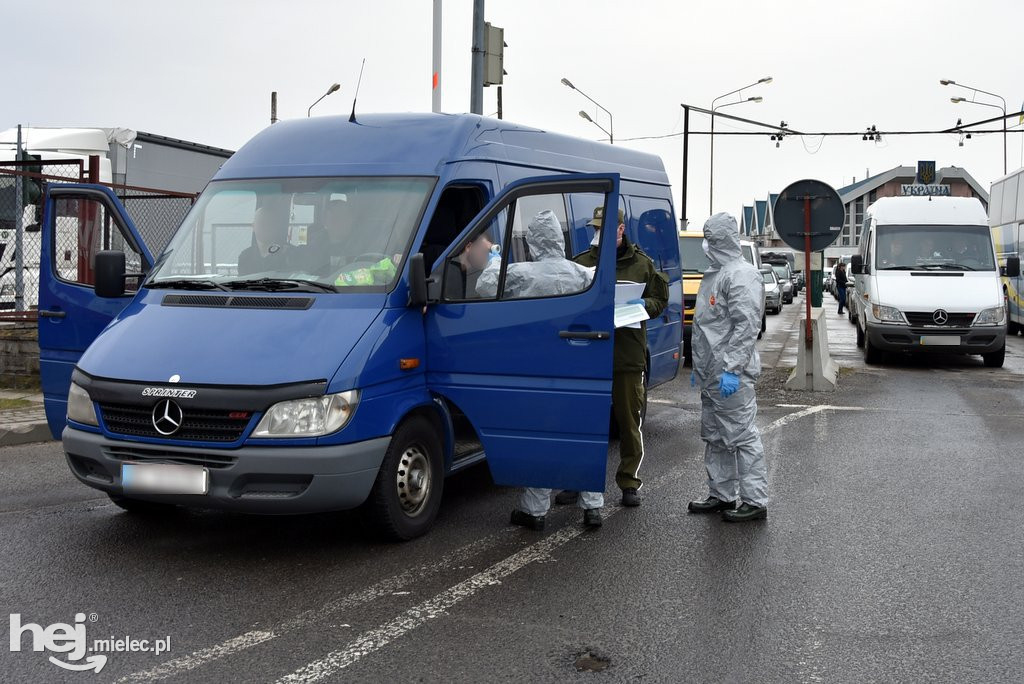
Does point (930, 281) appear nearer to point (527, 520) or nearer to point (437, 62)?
point (437, 62)

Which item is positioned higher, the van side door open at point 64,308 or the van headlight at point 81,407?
the van side door open at point 64,308

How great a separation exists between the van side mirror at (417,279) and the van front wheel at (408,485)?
2.21 ft

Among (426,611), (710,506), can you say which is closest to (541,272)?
(710,506)

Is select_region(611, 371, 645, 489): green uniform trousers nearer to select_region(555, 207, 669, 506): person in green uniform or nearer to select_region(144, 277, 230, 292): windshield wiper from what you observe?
select_region(555, 207, 669, 506): person in green uniform

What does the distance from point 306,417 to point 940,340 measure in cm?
1326

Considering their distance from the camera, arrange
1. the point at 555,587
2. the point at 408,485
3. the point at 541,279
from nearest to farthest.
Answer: the point at 555,587 → the point at 408,485 → the point at 541,279

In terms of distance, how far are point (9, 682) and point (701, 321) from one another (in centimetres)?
430

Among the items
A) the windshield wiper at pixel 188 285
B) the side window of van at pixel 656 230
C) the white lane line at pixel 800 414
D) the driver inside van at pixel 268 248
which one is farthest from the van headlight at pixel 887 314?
the windshield wiper at pixel 188 285

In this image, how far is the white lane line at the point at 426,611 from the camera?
4.32 meters

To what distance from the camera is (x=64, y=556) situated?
5.89m

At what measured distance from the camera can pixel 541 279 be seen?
6246 millimetres

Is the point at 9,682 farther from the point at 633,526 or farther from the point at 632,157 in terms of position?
the point at 632,157

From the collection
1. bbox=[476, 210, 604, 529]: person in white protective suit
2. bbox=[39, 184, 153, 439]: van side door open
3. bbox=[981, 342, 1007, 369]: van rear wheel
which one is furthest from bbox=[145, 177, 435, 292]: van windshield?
bbox=[981, 342, 1007, 369]: van rear wheel

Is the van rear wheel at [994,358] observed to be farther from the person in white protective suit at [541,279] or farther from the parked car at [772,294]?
the parked car at [772,294]
